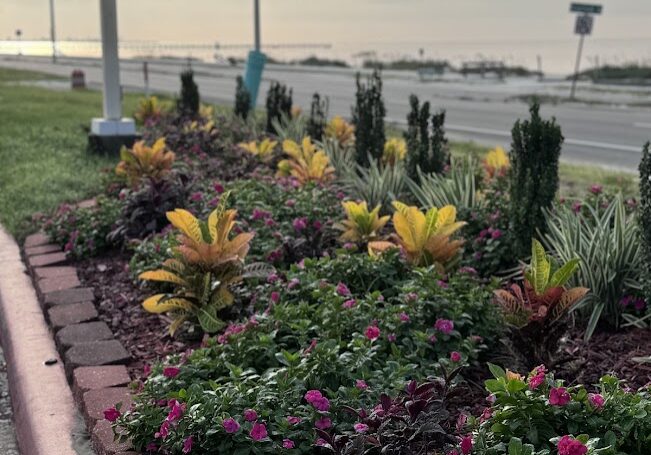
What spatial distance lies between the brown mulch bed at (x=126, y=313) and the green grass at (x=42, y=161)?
1268 mm

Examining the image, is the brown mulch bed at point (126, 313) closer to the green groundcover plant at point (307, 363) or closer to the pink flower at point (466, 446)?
the green groundcover plant at point (307, 363)

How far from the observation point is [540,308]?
329 centimetres

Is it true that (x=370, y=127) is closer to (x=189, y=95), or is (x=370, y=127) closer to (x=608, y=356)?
(x=608, y=356)

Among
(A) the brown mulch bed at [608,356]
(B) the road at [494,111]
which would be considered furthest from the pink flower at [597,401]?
(B) the road at [494,111]

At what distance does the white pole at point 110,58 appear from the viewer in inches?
354

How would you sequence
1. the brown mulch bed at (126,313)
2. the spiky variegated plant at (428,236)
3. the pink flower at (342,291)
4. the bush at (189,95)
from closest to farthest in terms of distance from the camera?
the pink flower at (342,291)
the brown mulch bed at (126,313)
the spiky variegated plant at (428,236)
the bush at (189,95)

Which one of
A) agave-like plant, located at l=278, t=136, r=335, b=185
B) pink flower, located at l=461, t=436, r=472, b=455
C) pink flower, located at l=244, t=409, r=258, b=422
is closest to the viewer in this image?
pink flower, located at l=461, t=436, r=472, b=455

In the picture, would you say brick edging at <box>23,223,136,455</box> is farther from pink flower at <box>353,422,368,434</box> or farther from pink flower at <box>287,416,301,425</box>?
pink flower at <box>353,422,368,434</box>

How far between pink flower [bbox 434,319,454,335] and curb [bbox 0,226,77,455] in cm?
151

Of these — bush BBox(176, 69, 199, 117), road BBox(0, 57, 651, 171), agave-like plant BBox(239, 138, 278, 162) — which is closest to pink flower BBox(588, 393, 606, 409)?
agave-like plant BBox(239, 138, 278, 162)

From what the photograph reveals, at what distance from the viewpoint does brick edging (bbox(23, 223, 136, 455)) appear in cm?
328

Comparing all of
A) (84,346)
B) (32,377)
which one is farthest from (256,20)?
(32,377)

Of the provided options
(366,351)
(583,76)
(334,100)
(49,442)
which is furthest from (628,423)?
(583,76)

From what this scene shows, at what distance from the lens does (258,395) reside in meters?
2.87
